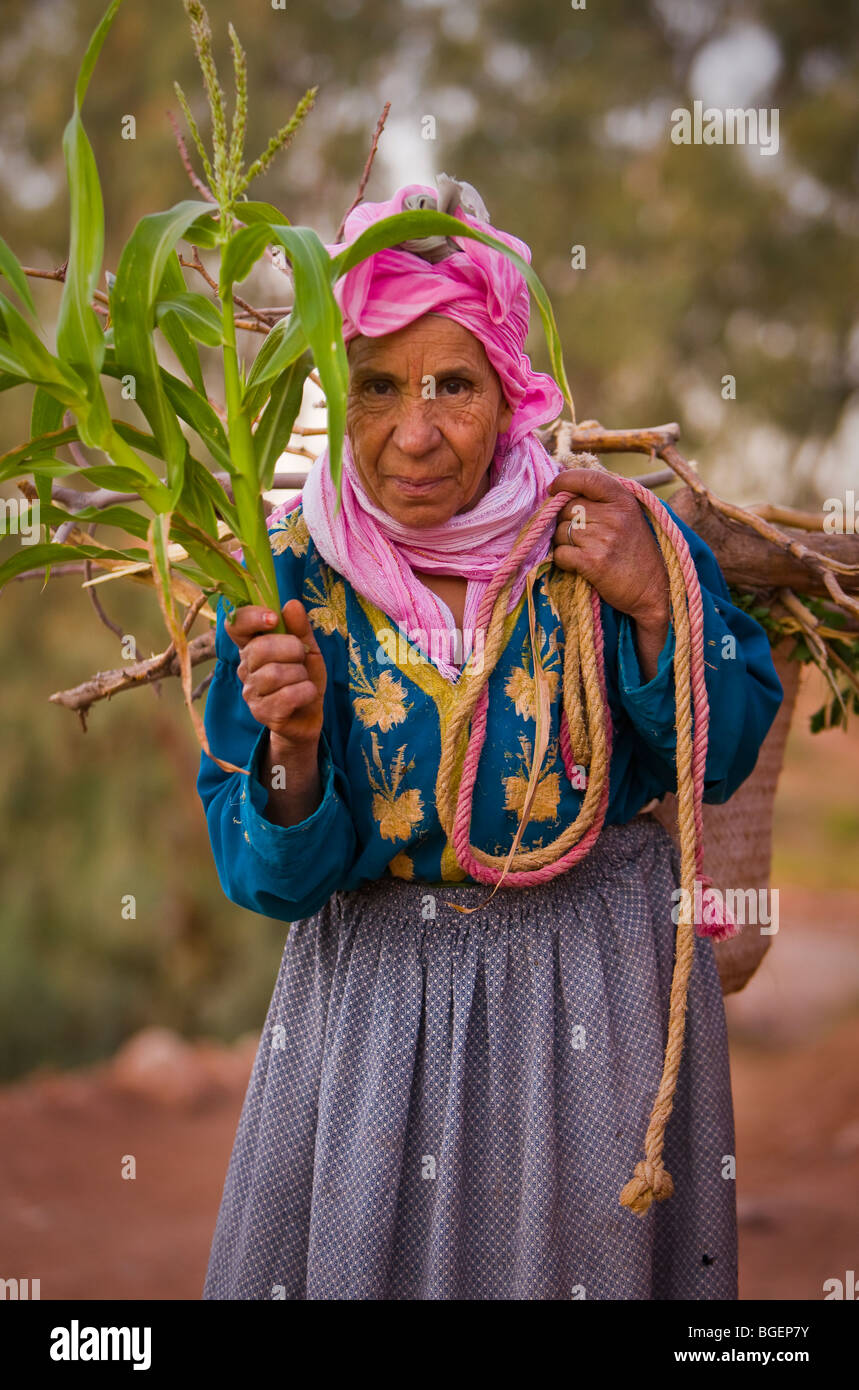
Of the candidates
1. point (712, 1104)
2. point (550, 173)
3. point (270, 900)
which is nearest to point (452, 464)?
point (270, 900)

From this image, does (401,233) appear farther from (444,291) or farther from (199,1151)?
(199,1151)

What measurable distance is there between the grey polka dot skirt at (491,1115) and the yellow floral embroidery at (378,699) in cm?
23

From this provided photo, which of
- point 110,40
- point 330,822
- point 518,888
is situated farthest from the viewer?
point 110,40

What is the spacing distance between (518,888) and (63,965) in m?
3.99

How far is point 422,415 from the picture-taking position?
1.28 m

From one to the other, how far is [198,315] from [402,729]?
19.3 inches

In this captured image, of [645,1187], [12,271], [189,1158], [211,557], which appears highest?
[12,271]

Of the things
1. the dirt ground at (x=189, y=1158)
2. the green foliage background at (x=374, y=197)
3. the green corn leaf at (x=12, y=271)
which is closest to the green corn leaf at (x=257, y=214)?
the green corn leaf at (x=12, y=271)

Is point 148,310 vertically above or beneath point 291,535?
above

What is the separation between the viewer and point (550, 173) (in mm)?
5145

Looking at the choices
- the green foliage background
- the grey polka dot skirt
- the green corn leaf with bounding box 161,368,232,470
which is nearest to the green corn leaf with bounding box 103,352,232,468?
the green corn leaf with bounding box 161,368,232,470

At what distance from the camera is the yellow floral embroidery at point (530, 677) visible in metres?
1.38

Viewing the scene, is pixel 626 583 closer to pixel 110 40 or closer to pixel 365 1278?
pixel 365 1278

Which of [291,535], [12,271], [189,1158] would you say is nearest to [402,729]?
[291,535]
